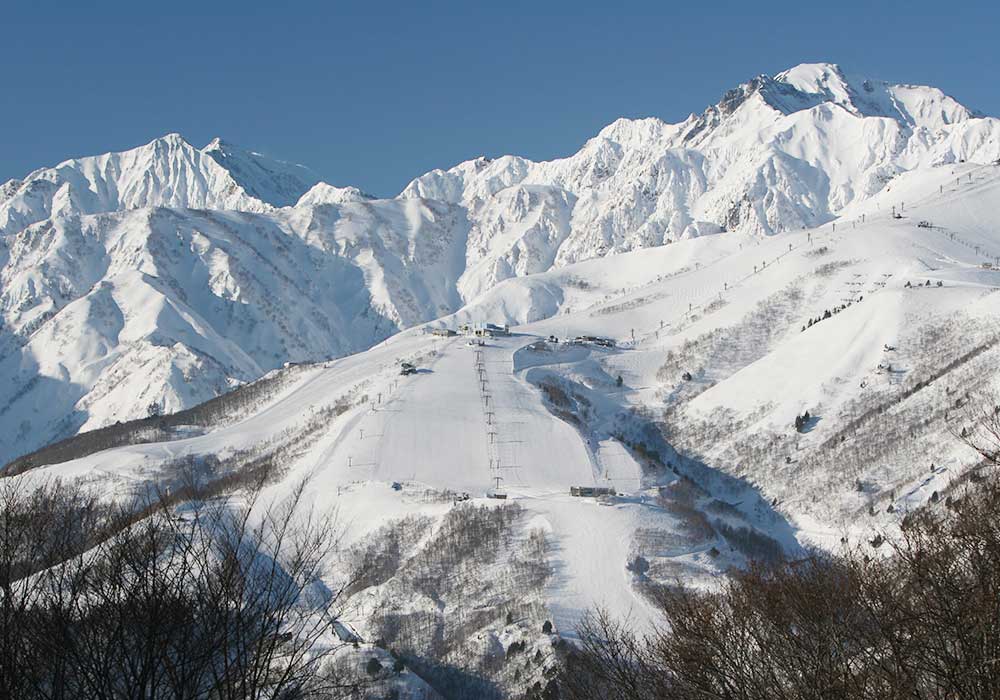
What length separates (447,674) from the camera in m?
71.6

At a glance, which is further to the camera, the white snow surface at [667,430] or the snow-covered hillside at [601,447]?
the white snow surface at [667,430]

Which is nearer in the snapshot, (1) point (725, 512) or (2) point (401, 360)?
(1) point (725, 512)

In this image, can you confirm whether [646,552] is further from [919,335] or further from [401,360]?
[401,360]

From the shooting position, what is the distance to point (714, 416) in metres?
143

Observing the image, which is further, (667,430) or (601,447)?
(667,430)

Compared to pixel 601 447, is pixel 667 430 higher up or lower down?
lower down

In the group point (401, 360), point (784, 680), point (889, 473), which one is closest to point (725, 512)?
point (889, 473)

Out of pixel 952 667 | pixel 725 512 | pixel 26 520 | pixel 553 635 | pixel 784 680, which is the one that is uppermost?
pixel 26 520

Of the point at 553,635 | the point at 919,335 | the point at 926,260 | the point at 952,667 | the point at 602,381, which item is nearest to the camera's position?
the point at 952,667

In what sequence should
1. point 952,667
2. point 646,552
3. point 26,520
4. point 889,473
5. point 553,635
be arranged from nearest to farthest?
point 952,667
point 26,520
point 553,635
point 646,552
point 889,473

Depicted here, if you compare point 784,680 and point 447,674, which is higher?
point 784,680

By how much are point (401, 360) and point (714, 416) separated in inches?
2105

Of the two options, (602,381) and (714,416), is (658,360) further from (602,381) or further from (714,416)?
(714,416)

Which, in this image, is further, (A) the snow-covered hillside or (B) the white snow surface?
(B) the white snow surface
